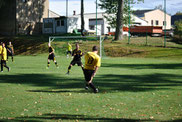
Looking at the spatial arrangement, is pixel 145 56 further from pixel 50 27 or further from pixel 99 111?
pixel 50 27

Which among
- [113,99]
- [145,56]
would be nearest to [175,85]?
[113,99]

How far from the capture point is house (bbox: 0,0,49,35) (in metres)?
60.6

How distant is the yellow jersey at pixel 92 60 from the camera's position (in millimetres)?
10609

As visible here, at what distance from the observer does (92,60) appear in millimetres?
10711

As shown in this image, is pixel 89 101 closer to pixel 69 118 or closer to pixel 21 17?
pixel 69 118

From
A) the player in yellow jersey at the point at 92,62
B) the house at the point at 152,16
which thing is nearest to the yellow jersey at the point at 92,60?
the player in yellow jersey at the point at 92,62

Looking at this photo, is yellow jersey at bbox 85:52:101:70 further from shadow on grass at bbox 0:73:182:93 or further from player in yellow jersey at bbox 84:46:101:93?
shadow on grass at bbox 0:73:182:93

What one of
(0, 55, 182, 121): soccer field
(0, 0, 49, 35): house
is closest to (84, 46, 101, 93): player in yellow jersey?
(0, 55, 182, 121): soccer field

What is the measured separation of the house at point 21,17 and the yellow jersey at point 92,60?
2066 inches

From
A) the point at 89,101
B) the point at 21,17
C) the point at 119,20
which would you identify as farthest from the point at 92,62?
the point at 21,17

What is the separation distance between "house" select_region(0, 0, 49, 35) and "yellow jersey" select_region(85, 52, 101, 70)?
5247 centimetres

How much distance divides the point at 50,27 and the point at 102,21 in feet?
47.0

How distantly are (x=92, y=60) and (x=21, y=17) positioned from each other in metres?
53.6

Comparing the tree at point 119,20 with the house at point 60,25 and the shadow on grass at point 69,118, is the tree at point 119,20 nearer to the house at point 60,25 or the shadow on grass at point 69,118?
the house at point 60,25
